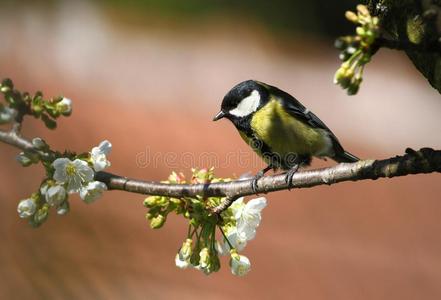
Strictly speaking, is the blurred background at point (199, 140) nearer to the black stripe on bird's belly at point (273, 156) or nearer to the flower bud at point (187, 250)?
the black stripe on bird's belly at point (273, 156)

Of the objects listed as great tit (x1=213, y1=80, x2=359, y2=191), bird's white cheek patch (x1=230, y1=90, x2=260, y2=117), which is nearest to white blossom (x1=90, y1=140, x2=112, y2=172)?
great tit (x1=213, y1=80, x2=359, y2=191)

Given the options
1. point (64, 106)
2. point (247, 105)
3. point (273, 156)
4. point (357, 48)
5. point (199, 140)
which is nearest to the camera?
point (357, 48)

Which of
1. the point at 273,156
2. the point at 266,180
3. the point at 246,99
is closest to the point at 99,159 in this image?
the point at 266,180

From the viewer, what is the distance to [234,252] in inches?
43.6

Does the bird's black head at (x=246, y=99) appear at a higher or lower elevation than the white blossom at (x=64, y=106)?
lower

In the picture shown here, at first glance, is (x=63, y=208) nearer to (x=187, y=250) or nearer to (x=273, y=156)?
(x=187, y=250)

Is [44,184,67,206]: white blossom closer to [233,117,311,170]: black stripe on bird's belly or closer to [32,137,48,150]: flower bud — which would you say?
[32,137,48,150]: flower bud

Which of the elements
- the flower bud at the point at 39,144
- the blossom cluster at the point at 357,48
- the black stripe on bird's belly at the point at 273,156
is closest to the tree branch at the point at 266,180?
the flower bud at the point at 39,144

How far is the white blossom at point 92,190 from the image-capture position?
1.05 meters

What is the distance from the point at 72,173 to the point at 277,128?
774 millimetres

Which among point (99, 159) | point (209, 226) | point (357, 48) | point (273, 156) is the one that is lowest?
point (273, 156)

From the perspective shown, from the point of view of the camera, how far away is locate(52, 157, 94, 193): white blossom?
1031 mm

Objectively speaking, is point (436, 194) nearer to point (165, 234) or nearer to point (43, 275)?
point (165, 234)

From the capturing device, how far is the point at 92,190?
3.46 ft
